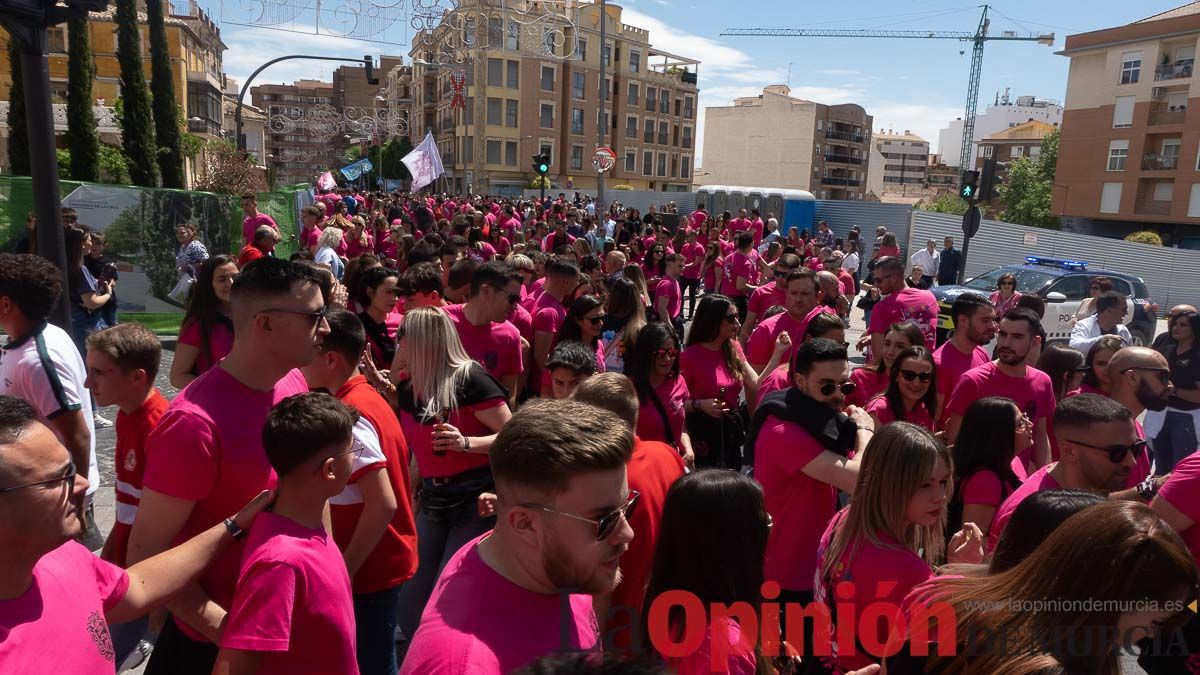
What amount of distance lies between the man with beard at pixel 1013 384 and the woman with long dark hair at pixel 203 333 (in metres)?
4.17

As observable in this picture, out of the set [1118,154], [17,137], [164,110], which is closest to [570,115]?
[164,110]

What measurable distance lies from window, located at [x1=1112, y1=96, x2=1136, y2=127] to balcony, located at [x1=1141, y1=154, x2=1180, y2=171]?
7.94ft

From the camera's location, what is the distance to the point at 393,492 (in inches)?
109

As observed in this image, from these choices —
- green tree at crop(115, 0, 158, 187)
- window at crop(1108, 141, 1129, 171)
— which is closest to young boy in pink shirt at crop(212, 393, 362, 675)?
green tree at crop(115, 0, 158, 187)

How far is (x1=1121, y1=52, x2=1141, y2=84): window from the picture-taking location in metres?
44.1

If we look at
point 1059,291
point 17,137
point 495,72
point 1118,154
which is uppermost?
point 495,72

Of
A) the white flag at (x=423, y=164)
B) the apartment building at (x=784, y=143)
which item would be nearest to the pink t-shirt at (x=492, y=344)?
the white flag at (x=423, y=164)

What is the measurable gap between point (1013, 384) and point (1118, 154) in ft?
168

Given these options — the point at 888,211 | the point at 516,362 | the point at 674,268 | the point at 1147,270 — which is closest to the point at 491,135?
the point at 888,211

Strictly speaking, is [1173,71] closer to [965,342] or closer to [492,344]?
[965,342]

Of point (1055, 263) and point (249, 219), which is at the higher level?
point (249, 219)

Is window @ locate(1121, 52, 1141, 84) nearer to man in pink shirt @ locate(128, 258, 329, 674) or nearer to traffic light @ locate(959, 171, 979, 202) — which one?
traffic light @ locate(959, 171, 979, 202)

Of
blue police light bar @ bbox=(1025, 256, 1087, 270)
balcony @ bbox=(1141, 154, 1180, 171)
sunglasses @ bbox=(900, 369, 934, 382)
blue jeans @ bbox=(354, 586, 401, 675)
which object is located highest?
balcony @ bbox=(1141, 154, 1180, 171)

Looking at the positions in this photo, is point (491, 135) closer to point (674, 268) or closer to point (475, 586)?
point (674, 268)
